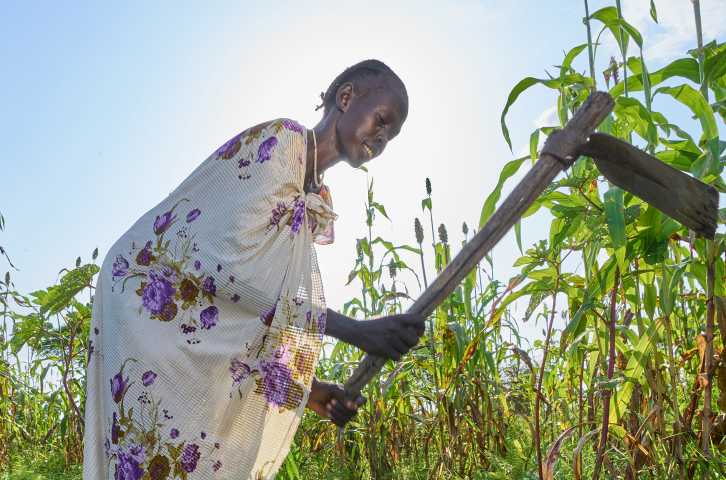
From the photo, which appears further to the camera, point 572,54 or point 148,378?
point 572,54

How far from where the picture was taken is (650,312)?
1.98m

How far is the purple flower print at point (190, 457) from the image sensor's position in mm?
1339

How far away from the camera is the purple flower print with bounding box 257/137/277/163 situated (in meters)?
1.46

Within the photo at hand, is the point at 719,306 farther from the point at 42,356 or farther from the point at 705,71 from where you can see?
the point at 42,356

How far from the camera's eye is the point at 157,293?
1.44m

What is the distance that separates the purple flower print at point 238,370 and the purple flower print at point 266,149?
1.45 ft

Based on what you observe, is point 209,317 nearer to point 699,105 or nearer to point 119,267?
point 119,267

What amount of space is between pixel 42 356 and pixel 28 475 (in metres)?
1.17

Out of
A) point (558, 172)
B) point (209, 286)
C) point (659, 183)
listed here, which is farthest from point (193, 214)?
point (659, 183)

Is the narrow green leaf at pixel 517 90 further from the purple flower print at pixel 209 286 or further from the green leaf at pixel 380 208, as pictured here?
the green leaf at pixel 380 208

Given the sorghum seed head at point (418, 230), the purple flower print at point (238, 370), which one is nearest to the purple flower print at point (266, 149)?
the purple flower print at point (238, 370)

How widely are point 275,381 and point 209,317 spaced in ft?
0.66

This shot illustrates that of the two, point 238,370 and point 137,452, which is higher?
point 238,370

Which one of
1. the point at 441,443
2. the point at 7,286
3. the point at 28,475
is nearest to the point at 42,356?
the point at 7,286
